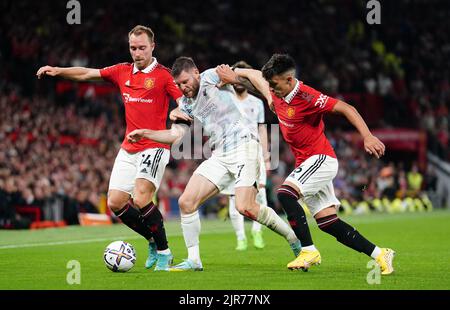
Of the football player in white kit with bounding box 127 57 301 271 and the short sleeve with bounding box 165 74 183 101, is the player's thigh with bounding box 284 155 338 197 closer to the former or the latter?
the football player in white kit with bounding box 127 57 301 271

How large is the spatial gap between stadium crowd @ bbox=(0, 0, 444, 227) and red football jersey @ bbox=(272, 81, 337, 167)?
10.2m

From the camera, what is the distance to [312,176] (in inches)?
416

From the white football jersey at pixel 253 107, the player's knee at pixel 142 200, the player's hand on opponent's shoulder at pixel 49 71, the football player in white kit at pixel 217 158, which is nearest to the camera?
the football player in white kit at pixel 217 158

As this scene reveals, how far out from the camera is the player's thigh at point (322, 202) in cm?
1071

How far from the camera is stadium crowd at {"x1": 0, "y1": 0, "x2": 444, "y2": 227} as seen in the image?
23.6 meters

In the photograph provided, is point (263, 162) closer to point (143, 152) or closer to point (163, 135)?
point (143, 152)

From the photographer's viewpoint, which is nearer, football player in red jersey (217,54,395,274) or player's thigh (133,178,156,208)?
football player in red jersey (217,54,395,274)

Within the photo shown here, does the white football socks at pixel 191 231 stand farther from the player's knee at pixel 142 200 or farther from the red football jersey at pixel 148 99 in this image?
the red football jersey at pixel 148 99

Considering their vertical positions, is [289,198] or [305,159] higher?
[305,159]

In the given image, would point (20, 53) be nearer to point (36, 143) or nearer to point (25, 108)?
point (25, 108)

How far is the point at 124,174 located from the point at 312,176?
2478 millimetres

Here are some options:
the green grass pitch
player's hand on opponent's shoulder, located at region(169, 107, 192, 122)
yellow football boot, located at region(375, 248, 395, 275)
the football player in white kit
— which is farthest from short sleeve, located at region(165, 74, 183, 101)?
yellow football boot, located at region(375, 248, 395, 275)

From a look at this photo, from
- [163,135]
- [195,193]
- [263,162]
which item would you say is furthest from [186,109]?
[263,162]

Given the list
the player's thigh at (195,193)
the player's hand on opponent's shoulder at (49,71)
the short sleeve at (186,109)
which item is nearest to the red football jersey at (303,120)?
the short sleeve at (186,109)
